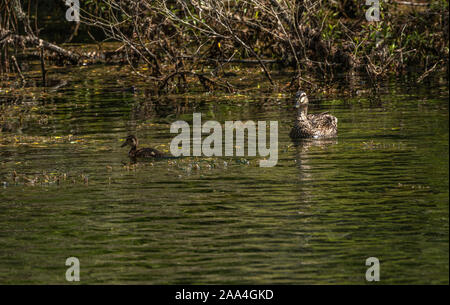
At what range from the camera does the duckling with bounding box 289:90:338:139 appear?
1664 cm

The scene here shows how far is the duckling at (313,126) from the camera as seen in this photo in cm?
1664

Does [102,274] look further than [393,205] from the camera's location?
No

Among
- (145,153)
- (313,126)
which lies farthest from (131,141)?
(313,126)

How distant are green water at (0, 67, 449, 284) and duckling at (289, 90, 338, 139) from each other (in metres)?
0.29

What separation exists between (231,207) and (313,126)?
5.37 m

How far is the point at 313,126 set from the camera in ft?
55.1

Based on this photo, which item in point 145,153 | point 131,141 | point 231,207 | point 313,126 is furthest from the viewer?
point 313,126

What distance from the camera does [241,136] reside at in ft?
54.7

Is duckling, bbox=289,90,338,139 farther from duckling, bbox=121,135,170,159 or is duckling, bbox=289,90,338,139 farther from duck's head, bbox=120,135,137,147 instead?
duck's head, bbox=120,135,137,147

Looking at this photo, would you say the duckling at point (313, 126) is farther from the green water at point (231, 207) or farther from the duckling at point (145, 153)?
the duckling at point (145, 153)

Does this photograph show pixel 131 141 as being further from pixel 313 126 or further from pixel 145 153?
pixel 313 126
